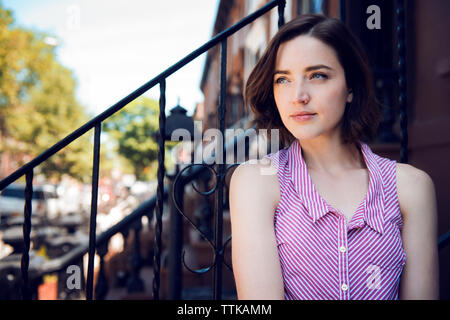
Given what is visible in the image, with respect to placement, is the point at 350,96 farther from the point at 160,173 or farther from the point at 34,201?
the point at 34,201

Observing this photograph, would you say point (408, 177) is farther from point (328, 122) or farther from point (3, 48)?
point (3, 48)

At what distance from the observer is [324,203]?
1336mm

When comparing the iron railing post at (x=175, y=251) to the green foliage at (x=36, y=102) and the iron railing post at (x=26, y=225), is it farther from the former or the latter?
the green foliage at (x=36, y=102)

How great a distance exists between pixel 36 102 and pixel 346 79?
72.8 ft

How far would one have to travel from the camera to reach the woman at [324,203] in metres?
A: 1.28

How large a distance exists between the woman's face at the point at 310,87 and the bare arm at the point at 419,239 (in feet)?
1.29

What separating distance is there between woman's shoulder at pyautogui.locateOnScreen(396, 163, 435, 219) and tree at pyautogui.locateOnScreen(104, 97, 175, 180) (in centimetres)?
4216

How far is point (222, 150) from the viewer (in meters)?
1.80

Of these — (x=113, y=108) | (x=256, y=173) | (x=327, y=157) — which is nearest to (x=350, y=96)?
(x=327, y=157)

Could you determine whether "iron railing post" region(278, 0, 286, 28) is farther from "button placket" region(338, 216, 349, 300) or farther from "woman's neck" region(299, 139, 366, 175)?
"button placket" region(338, 216, 349, 300)

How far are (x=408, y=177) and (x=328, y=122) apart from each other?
0.39 m

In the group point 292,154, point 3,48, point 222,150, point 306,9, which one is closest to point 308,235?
point 292,154

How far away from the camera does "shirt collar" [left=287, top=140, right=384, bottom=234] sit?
1.32m

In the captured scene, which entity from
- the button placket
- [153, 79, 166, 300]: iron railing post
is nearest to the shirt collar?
the button placket
